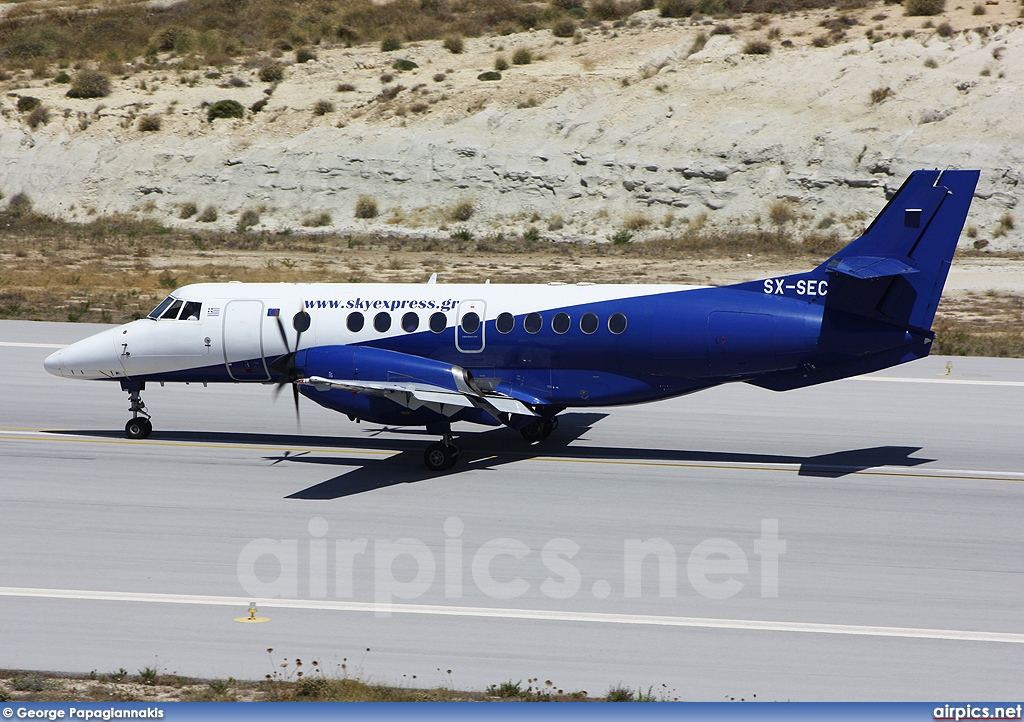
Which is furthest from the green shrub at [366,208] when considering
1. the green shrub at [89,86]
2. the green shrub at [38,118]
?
the green shrub at [38,118]

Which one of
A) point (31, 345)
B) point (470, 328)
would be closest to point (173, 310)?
point (470, 328)

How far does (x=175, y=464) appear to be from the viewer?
18.0 meters

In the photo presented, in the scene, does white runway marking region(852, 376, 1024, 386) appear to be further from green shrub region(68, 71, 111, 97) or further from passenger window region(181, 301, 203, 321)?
green shrub region(68, 71, 111, 97)

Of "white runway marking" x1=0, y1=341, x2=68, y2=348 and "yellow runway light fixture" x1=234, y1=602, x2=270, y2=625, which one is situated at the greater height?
"white runway marking" x1=0, y1=341, x2=68, y2=348

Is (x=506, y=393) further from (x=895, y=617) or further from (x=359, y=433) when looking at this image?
(x=895, y=617)

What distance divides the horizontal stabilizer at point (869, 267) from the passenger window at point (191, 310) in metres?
11.1

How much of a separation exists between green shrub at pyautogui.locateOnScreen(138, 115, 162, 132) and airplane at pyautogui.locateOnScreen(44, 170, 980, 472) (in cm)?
4692

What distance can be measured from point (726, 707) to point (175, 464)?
12.2 m

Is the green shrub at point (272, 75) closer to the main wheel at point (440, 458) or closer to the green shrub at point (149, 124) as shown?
the green shrub at point (149, 124)

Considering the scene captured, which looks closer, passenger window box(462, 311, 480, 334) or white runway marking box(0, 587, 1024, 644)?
white runway marking box(0, 587, 1024, 644)

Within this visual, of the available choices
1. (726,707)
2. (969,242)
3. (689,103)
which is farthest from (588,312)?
(689,103)

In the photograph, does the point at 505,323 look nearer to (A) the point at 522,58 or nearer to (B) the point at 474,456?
(B) the point at 474,456

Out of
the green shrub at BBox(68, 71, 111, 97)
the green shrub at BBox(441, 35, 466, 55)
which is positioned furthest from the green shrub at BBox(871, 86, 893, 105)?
the green shrub at BBox(68, 71, 111, 97)

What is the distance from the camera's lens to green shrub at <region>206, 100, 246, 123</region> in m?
63.1
